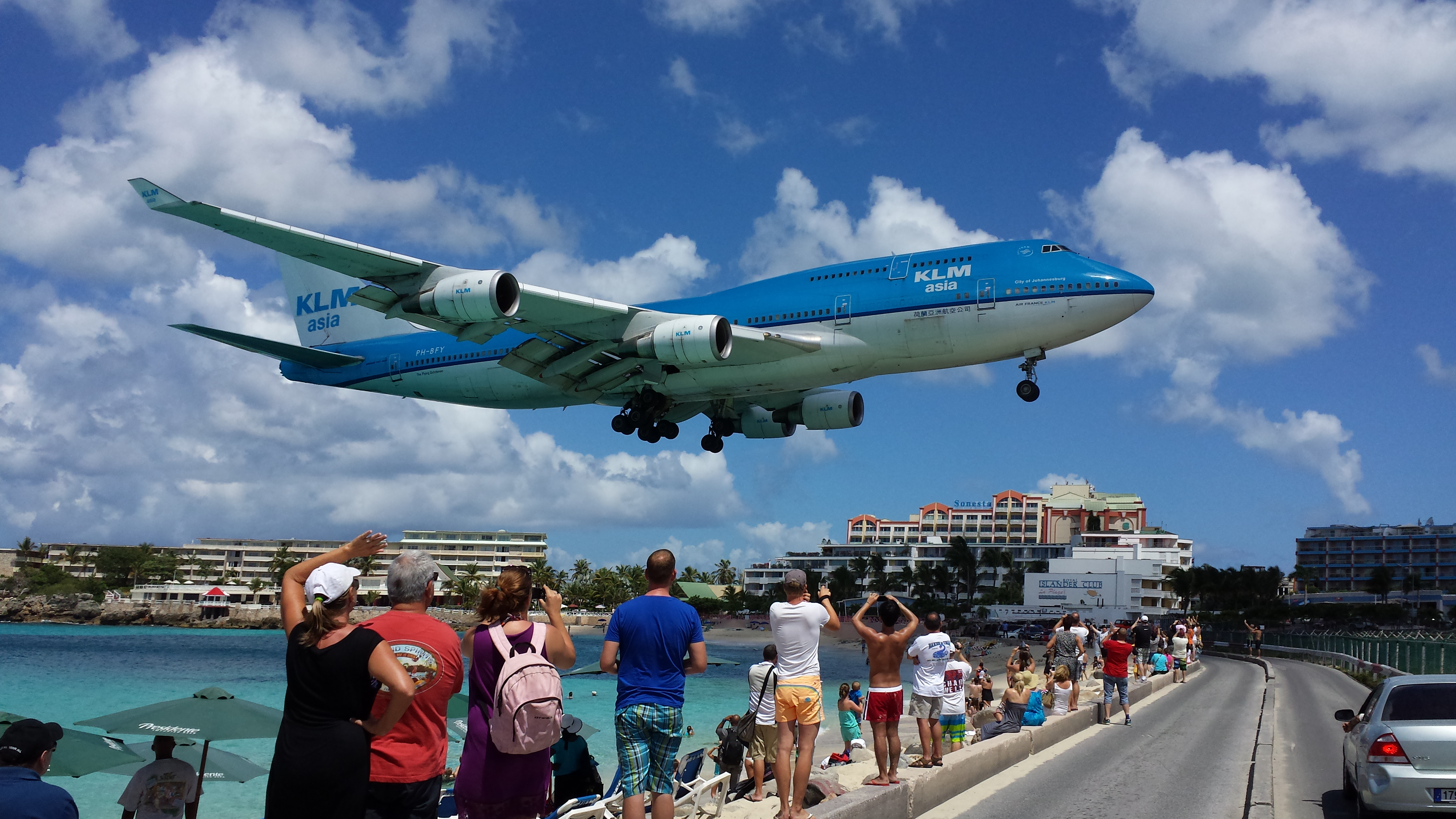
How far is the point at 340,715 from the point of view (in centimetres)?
468

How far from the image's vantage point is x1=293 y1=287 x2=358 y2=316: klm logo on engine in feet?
131

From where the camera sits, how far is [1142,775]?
12.2m

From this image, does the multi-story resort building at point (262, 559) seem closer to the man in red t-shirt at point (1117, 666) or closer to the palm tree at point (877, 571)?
the palm tree at point (877, 571)

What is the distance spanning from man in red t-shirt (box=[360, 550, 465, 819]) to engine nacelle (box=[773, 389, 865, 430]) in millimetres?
27332

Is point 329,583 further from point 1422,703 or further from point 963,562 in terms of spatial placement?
point 963,562

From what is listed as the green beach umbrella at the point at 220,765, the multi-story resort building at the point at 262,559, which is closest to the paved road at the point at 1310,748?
the green beach umbrella at the point at 220,765

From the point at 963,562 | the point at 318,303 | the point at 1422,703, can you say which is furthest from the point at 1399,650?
the point at 963,562

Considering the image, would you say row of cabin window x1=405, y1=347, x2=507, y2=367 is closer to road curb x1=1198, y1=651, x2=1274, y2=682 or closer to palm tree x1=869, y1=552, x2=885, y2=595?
road curb x1=1198, y1=651, x2=1274, y2=682

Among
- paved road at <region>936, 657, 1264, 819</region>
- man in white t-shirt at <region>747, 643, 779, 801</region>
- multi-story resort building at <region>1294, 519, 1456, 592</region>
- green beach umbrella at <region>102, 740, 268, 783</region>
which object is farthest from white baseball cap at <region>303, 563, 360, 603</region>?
multi-story resort building at <region>1294, 519, 1456, 592</region>

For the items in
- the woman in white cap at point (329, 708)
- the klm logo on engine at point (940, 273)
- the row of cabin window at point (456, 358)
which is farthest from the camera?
the row of cabin window at point (456, 358)

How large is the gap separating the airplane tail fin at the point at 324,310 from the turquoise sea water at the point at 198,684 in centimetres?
1500

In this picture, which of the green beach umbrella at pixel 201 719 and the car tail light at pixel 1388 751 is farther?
the green beach umbrella at pixel 201 719

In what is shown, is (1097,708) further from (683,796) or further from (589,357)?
(589,357)

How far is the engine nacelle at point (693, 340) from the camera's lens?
79.3ft
